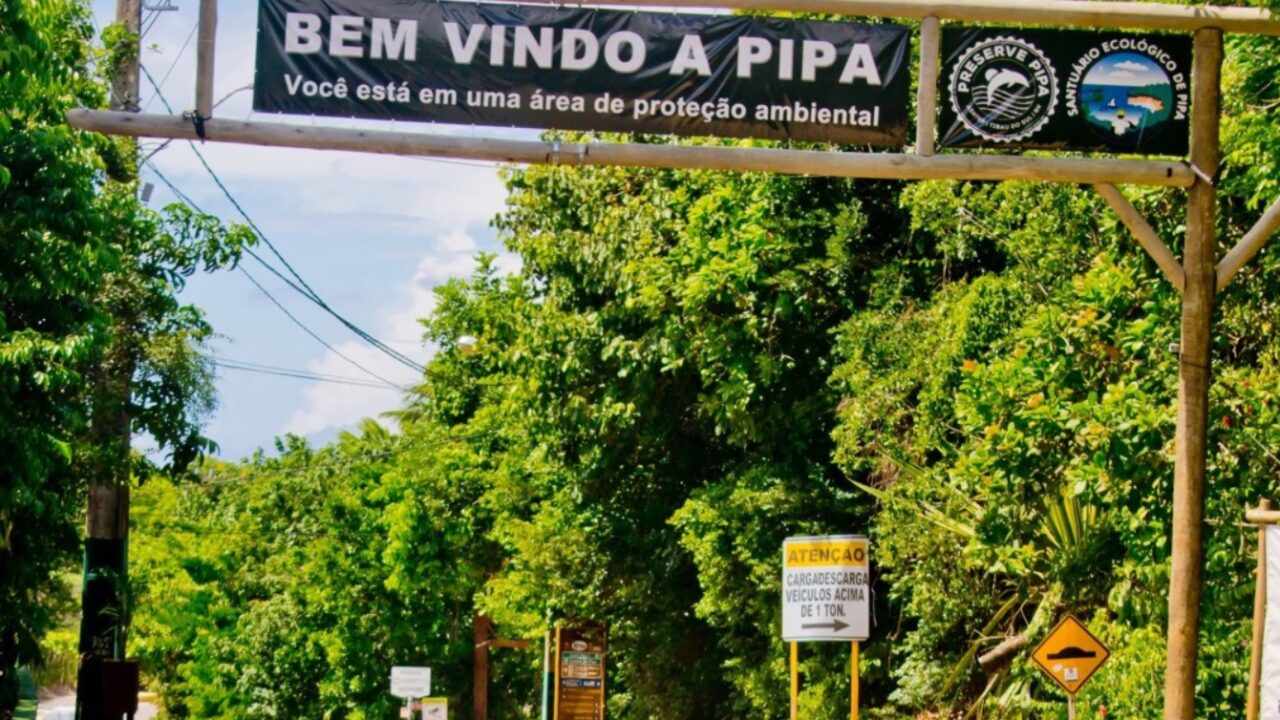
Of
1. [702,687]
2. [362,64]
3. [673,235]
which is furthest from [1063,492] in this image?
[702,687]

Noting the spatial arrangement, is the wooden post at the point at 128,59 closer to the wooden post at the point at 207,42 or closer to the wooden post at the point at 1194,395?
the wooden post at the point at 207,42

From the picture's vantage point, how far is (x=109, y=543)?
23.3 m

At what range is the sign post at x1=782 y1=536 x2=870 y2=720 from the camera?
17.9 metres

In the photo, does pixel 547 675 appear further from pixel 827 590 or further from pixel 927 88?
pixel 927 88

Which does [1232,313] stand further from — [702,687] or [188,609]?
[188,609]

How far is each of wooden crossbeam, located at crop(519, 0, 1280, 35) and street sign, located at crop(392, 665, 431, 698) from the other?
24.8m

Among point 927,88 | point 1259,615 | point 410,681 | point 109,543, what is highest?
point 927,88

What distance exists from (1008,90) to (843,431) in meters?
9.63

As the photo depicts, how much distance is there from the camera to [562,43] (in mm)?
12344

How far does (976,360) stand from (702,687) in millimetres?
11867

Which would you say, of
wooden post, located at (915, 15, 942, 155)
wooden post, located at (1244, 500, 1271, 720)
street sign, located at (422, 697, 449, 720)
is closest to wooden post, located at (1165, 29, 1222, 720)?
wooden post, located at (1244, 500, 1271, 720)

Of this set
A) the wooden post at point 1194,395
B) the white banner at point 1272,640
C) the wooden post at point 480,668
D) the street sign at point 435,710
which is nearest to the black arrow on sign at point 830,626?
the wooden post at point 1194,395

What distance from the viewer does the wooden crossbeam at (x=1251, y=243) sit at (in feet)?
39.5

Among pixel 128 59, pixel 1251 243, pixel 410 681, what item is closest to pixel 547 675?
pixel 410 681
